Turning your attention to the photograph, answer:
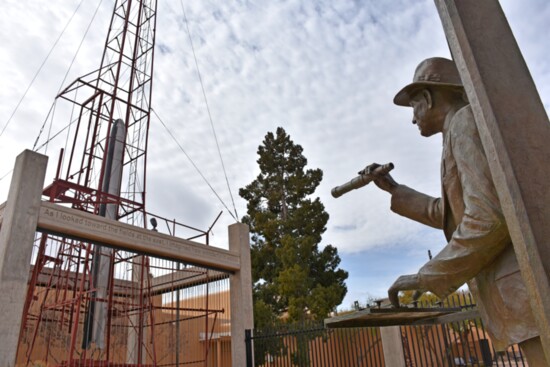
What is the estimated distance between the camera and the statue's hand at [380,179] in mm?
2346

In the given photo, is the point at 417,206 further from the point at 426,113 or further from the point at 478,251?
the point at 478,251

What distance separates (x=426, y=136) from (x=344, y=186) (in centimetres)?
51

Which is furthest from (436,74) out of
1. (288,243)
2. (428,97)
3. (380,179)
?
(288,243)

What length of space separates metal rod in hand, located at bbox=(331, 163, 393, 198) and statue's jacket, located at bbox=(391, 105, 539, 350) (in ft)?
1.39

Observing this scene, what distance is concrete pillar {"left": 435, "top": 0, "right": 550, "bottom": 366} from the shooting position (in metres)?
1.29

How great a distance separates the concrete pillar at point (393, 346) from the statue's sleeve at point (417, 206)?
833cm

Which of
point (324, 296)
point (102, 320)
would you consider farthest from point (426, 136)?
point (324, 296)

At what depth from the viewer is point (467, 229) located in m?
1.62

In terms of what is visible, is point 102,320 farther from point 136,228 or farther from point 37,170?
point 37,170

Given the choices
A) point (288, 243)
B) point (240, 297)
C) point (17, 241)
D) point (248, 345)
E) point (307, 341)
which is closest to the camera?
point (17, 241)

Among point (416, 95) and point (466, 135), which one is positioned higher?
point (416, 95)

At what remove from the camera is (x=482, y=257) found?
163 centimetres

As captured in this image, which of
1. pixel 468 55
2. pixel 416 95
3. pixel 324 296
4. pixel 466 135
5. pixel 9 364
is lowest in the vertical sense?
pixel 9 364

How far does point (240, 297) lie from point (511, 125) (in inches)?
468
